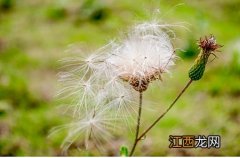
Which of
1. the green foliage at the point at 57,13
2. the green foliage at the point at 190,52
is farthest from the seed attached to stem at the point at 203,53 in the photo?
the green foliage at the point at 57,13

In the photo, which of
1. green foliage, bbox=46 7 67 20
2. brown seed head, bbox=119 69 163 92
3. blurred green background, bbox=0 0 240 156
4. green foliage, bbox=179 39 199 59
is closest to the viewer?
brown seed head, bbox=119 69 163 92

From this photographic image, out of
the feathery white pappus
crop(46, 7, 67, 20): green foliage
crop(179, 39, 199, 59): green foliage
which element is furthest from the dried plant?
crop(46, 7, 67, 20): green foliage

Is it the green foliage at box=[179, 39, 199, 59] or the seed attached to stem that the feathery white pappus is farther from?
the green foliage at box=[179, 39, 199, 59]

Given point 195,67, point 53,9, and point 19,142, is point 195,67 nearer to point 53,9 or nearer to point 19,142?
point 19,142

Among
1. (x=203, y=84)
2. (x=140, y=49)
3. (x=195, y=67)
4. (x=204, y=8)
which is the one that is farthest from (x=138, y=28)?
(x=204, y=8)

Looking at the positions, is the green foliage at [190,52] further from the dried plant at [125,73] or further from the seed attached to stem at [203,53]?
the seed attached to stem at [203,53]

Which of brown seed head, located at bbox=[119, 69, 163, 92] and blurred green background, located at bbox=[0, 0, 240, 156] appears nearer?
brown seed head, located at bbox=[119, 69, 163, 92]
